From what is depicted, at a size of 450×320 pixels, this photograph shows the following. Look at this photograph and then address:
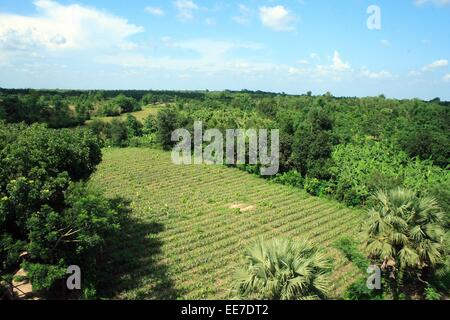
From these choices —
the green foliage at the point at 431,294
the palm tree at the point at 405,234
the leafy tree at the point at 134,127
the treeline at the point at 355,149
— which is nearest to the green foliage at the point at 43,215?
the palm tree at the point at 405,234

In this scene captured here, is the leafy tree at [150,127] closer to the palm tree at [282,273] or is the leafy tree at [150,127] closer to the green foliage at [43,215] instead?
the green foliage at [43,215]

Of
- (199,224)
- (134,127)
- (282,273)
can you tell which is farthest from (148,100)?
(282,273)

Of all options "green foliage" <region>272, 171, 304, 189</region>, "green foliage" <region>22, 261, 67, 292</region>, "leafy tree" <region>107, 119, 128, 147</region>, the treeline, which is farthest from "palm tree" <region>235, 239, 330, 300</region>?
"leafy tree" <region>107, 119, 128, 147</region>

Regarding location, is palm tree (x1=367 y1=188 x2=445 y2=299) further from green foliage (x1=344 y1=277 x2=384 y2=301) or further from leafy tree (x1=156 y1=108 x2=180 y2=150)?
leafy tree (x1=156 y1=108 x2=180 y2=150)

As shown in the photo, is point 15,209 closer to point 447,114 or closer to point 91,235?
point 91,235

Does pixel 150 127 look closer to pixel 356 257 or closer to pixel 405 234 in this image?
pixel 356 257
